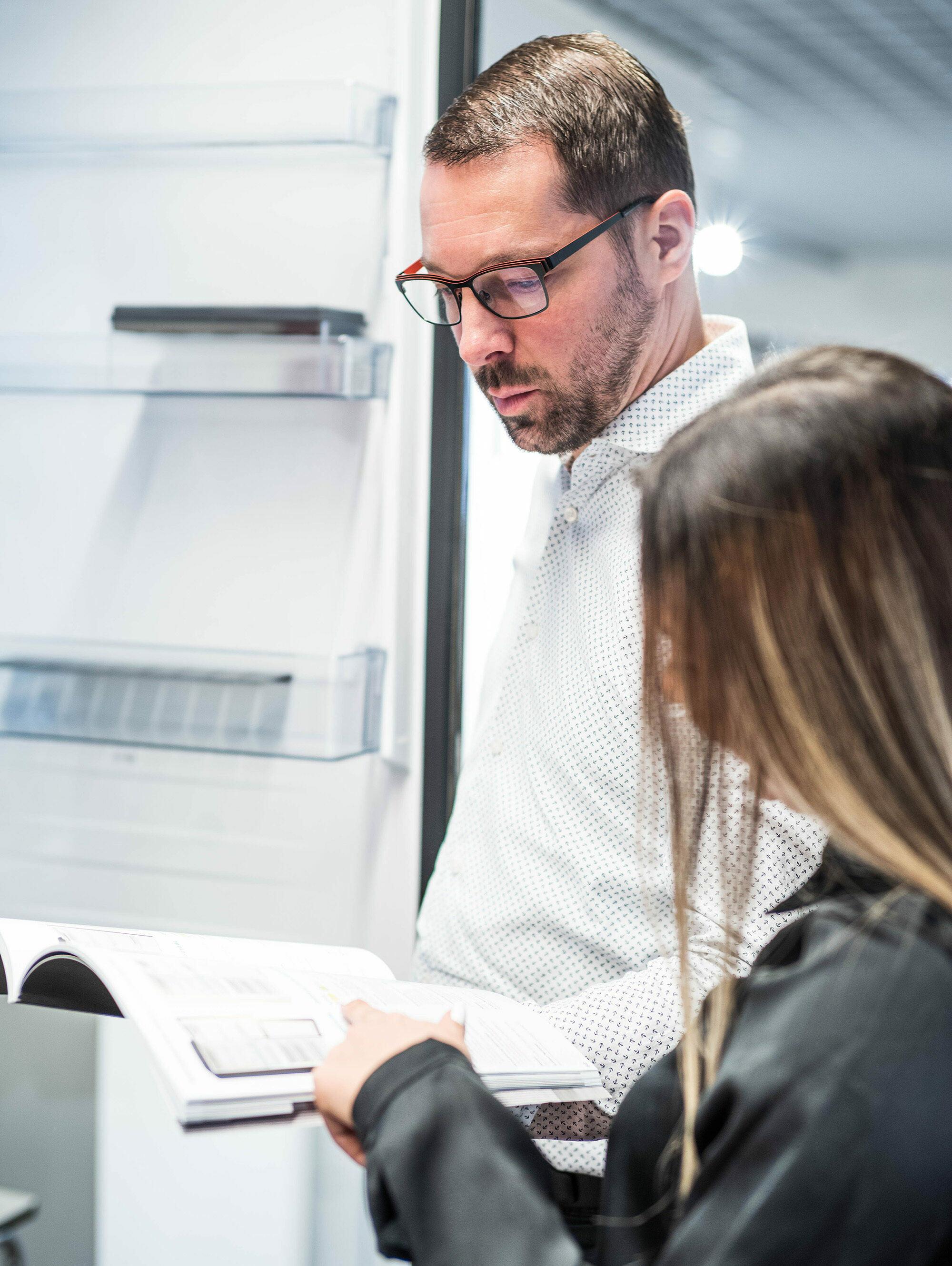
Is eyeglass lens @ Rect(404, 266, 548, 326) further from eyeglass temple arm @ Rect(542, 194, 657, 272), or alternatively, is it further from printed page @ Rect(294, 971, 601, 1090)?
printed page @ Rect(294, 971, 601, 1090)

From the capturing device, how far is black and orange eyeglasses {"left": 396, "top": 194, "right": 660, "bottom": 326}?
957mm

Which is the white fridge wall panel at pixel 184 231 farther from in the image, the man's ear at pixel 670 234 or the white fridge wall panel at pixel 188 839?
the white fridge wall panel at pixel 188 839

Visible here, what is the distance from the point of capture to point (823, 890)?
600mm

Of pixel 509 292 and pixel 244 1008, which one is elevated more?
pixel 509 292

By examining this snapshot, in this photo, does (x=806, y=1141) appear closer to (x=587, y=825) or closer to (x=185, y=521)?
(x=587, y=825)

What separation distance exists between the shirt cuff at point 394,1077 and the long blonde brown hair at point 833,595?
0.15 meters

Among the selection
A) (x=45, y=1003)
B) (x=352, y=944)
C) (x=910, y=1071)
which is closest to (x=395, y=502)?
(x=352, y=944)

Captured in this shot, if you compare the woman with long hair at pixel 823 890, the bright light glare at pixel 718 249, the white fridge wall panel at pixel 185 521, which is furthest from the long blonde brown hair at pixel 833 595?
the white fridge wall panel at pixel 185 521

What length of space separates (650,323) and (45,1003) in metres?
0.73

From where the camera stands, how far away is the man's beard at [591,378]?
3.24 feet

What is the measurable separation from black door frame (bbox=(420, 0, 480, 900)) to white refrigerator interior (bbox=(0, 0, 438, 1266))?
0.02m

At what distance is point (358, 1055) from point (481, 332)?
623 mm

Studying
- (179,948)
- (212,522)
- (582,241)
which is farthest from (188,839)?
(582,241)

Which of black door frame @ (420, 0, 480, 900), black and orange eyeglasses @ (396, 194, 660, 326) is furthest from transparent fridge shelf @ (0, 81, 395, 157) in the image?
black and orange eyeglasses @ (396, 194, 660, 326)
